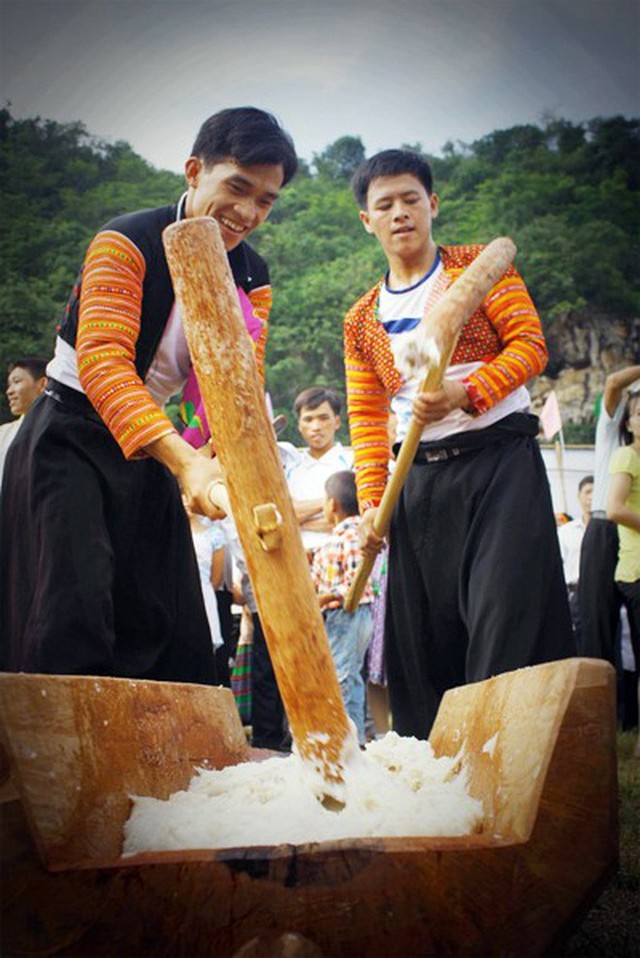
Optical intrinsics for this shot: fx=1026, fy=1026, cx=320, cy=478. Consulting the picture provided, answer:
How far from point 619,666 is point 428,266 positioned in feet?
12.8

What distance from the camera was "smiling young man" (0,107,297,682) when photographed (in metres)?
2.60

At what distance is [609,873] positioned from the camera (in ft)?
4.35

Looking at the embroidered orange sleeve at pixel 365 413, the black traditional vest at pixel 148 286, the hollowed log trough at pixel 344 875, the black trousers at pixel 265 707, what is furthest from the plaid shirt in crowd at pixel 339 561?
the hollowed log trough at pixel 344 875

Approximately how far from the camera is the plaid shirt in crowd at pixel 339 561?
512 centimetres

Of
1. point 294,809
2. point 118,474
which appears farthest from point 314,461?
point 294,809

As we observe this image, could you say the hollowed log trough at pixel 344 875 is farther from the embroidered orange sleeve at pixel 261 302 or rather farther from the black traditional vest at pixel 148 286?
the embroidered orange sleeve at pixel 261 302

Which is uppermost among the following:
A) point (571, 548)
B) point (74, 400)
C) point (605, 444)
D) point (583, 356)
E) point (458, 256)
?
point (583, 356)

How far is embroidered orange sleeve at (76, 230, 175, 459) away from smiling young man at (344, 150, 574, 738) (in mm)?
733

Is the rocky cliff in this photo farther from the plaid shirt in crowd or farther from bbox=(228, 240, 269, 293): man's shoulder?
bbox=(228, 240, 269, 293): man's shoulder

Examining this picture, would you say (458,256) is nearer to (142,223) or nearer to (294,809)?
(142,223)

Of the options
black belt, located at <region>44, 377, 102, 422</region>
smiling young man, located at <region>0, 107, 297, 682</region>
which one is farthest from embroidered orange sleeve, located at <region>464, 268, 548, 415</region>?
black belt, located at <region>44, 377, 102, 422</region>

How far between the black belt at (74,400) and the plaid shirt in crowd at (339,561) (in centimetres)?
245

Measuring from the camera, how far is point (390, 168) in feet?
10.7

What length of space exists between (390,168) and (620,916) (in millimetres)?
2250
